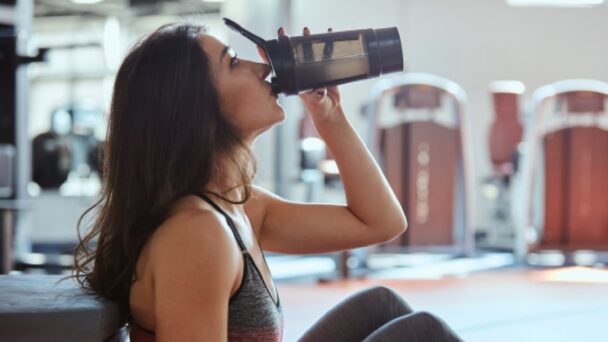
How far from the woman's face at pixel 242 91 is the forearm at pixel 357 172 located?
0.82 feet

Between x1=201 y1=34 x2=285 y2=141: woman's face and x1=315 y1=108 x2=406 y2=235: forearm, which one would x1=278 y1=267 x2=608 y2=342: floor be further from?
x1=201 y1=34 x2=285 y2=141: woman's face

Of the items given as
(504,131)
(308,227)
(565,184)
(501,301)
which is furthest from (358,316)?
(504,131)

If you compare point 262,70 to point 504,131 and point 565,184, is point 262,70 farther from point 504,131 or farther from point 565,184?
point 504,131

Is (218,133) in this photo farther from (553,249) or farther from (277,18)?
(277,18)

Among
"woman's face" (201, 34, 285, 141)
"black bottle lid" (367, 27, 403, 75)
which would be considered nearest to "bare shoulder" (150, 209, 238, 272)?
"woman's face" (201, 34, 285, 141)

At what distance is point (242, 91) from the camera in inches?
42.4

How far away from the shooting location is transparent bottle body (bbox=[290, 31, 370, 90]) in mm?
1163

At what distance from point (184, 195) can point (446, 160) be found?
360 centimetres

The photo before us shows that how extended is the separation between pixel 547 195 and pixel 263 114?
3945mm

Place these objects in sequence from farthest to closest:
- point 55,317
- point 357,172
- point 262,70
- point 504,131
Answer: point 504,131
point 357,172
point 262,70
point 55,317

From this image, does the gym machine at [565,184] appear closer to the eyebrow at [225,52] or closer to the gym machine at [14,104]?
the gym machine at [14,104]

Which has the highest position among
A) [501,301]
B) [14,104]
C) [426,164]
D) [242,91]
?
[14,104]

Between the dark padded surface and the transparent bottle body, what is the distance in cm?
44

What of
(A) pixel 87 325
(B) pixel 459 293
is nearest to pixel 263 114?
(A) pixel 87 325
